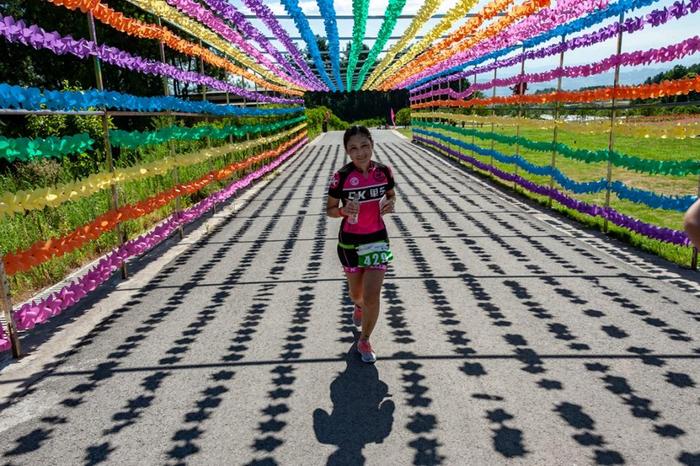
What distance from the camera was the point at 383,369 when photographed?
4129 mm

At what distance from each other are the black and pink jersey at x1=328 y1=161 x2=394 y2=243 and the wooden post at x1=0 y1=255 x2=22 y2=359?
286 cm

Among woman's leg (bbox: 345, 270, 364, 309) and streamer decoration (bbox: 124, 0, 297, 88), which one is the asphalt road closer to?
woman's leg (bbox: 345, 270, 364, 309)

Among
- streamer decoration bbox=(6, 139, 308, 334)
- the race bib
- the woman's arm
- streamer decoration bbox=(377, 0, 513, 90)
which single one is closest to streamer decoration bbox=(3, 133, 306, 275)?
streamer decoration bbox=(6, 139, 308, 334)

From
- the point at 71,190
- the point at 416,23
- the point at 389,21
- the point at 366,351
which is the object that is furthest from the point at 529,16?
the point at 71,190

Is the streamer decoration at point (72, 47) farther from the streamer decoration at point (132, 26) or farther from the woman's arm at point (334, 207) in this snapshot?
the woman's arm at point (334, 207)

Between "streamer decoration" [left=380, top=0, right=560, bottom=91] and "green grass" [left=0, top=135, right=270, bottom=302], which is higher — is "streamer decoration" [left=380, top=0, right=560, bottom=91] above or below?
above

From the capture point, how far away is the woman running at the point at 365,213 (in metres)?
4.08

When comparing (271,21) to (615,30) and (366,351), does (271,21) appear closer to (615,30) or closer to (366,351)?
(615,30)

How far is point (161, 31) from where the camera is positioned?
809cm

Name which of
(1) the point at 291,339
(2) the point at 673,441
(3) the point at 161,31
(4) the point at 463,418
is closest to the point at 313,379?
(1) the point at 291,339

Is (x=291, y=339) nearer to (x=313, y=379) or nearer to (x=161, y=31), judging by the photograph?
(x=313, y=379)

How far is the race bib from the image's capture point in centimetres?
410

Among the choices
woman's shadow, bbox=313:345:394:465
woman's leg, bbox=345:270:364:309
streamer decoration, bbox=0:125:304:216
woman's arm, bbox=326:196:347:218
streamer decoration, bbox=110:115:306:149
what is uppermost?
streamer decoration, bbox=110:115:306:149

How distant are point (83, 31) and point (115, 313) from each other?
81.1ft
